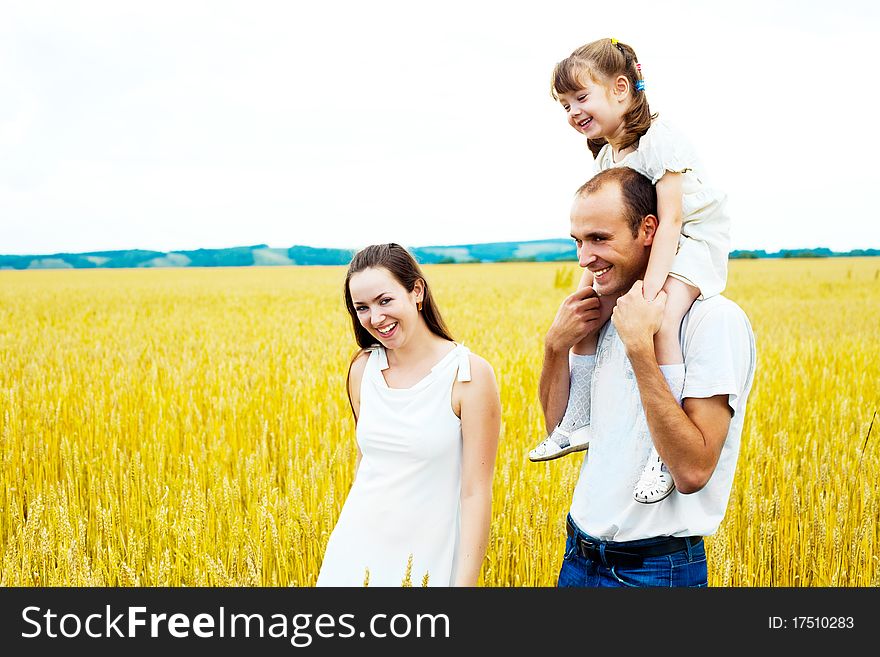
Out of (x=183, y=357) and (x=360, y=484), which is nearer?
(x=360, y=484)

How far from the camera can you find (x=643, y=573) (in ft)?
5.78

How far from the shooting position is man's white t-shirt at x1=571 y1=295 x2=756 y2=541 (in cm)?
168

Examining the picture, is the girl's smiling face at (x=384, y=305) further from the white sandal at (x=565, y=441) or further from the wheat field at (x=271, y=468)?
the wheat field at (x=271, y=468)

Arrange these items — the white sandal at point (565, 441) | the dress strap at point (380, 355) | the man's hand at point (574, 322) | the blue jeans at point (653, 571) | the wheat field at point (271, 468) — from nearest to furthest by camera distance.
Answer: the blue jeans at point (653, 571) < the man's hand at point (574, 322) < the white sandal at point (565, 441) < the dress strap at point (380, 355) < the wheat field at point (271, 468)

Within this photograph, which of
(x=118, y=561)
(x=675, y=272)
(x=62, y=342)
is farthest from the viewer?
(x=62, y=342)

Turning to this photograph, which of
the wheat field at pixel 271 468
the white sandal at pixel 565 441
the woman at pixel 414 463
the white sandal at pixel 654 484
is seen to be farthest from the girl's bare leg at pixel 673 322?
the wheat field at pixel 271 468

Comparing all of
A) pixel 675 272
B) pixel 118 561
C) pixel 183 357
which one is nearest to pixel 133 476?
pixel 118 561

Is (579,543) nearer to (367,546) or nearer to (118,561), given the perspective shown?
(367,546)

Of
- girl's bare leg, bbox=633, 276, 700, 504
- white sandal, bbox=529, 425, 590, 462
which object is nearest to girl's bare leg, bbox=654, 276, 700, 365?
girl's bare leg, bbox=633, 276, 700, 504

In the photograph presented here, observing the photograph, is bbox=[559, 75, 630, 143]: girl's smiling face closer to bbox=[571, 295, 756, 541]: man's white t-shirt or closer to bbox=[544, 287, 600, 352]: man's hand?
bbox=[544, 287, 600, 352]: man's hand

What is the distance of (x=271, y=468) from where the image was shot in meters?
4.38

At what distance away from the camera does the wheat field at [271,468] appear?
10.1ft

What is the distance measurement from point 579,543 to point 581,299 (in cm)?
58

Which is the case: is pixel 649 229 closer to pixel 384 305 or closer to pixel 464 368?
pixel 464 368
